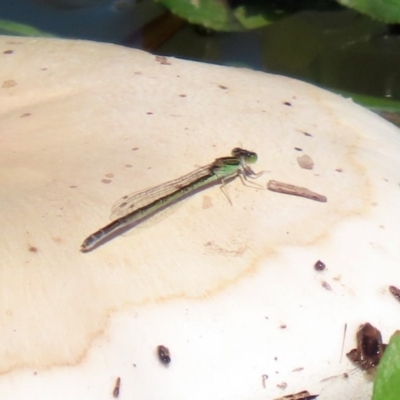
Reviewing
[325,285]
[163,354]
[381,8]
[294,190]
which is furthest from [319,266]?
[381,8]

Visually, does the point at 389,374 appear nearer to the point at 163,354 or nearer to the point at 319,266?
the point at 319,266

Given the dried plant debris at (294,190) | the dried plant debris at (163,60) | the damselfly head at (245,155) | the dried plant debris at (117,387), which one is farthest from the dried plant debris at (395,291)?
the dried plant debris at (163,60)

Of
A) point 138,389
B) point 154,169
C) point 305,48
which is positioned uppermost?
point 154,169

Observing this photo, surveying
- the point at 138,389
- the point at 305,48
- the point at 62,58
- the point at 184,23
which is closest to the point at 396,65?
the point at 305,48

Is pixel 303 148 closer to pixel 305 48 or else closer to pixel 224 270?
pixel 224 270

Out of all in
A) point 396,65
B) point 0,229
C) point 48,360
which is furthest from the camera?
point 396,65

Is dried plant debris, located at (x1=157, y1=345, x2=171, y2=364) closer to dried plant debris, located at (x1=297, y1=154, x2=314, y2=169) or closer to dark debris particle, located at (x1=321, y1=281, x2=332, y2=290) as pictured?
dark debris particle, located at (x1=321, y1=281, x2=332, y2=290)
